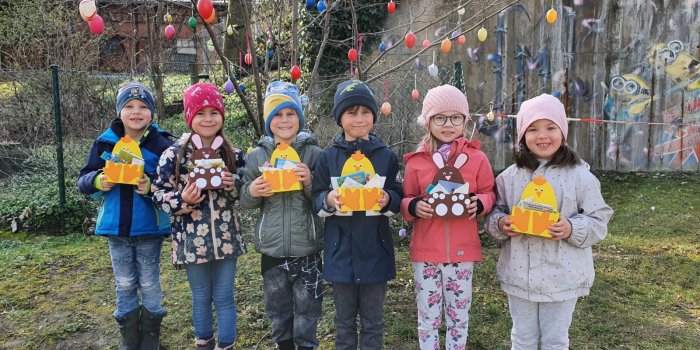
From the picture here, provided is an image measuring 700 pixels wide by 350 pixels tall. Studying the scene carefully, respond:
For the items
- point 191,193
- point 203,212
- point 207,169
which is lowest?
point 203,212

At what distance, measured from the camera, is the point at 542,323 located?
8.05 ft

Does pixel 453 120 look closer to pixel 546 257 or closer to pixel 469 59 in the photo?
pixel 546 257

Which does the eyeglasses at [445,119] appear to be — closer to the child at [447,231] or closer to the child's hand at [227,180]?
the child at [447,231]

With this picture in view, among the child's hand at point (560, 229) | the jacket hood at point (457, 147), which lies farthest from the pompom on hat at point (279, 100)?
the child's hand at point (560, 229)

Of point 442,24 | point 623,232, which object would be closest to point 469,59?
point 442,24

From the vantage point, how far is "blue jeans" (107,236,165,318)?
2797mm

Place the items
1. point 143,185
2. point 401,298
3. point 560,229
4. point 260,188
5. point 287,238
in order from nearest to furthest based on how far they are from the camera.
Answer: point 560,229, point 260,188, point 287,238, point 143,185, point 401,298

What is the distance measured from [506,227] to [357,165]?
0.74 metres

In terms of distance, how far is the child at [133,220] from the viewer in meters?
Answer: 2.74

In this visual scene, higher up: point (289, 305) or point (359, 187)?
point (359, 187)

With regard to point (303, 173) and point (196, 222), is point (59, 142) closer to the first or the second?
point (196, 222)

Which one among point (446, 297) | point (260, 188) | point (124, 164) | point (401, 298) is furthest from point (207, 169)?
point (401, 298)

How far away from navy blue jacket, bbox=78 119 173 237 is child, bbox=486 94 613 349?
69.4 inches

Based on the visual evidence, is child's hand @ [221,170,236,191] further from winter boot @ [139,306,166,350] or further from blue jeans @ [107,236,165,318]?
winter boot @ [139,306,166,350]
